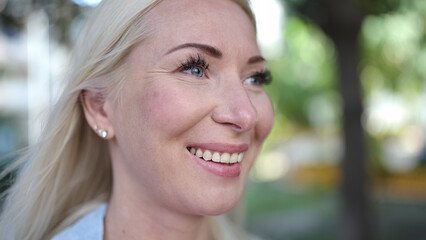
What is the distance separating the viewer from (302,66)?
61.4 feet

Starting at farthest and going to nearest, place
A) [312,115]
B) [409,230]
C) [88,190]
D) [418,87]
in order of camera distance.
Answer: [312,115]
[418,87]
[409,230]
[88,190]

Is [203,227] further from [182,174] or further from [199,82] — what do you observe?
[199,82]

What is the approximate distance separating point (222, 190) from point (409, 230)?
23.6 ft

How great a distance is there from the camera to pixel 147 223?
170cm

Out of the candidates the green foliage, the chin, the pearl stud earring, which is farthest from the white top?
the green foliage

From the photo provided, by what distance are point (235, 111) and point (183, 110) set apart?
183 millimetres

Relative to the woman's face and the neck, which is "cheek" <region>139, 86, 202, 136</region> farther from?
the neck

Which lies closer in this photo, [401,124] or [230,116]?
[230,116]

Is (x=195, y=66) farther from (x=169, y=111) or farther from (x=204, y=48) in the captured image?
(x=169, y=111)

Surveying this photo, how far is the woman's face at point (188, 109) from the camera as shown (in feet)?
4.79

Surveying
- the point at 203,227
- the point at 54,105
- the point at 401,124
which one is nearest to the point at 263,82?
the point at 203,227

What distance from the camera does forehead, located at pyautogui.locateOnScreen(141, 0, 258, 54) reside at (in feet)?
4.96

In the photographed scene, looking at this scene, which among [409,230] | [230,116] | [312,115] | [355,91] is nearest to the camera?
[230,116]

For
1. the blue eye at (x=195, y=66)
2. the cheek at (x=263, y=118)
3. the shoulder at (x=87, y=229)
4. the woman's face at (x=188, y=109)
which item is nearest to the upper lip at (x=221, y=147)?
the woman's face at (x=188, y=109)
